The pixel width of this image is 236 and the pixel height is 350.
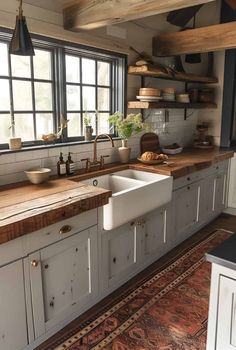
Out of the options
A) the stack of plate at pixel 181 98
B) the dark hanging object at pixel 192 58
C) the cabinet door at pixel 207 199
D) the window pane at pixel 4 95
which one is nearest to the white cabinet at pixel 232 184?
the cabinet door at pixel 207 199

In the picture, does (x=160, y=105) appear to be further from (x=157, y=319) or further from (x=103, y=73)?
(x=157, y=319)

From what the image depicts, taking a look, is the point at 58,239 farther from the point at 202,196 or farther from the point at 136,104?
the point at 202,196

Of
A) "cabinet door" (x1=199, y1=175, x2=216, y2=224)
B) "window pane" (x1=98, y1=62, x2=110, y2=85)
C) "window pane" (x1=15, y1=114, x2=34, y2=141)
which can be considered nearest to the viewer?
"window pane" (x1=15, y1=114, x2=34, y2=141)

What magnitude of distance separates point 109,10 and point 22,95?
94 cm

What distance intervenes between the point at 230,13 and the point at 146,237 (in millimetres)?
3400

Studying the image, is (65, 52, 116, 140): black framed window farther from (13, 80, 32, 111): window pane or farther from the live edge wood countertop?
the live edge wood countertop

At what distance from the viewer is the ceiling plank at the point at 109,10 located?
1.98 metres

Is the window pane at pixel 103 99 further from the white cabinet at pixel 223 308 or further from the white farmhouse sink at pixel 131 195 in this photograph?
the white cabinet at pixel 223 308

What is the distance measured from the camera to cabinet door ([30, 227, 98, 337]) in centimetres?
177

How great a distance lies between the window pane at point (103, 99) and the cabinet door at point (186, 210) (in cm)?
118

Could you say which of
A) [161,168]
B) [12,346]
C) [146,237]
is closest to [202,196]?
[161,168]

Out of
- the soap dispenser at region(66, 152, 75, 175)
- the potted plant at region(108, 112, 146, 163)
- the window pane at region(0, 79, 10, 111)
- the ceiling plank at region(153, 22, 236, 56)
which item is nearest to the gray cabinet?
the soap dispenser at region(66, 152, 75, 175)

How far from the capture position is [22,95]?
247cm

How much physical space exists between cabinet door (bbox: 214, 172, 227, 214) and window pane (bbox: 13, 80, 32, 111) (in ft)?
8.08
